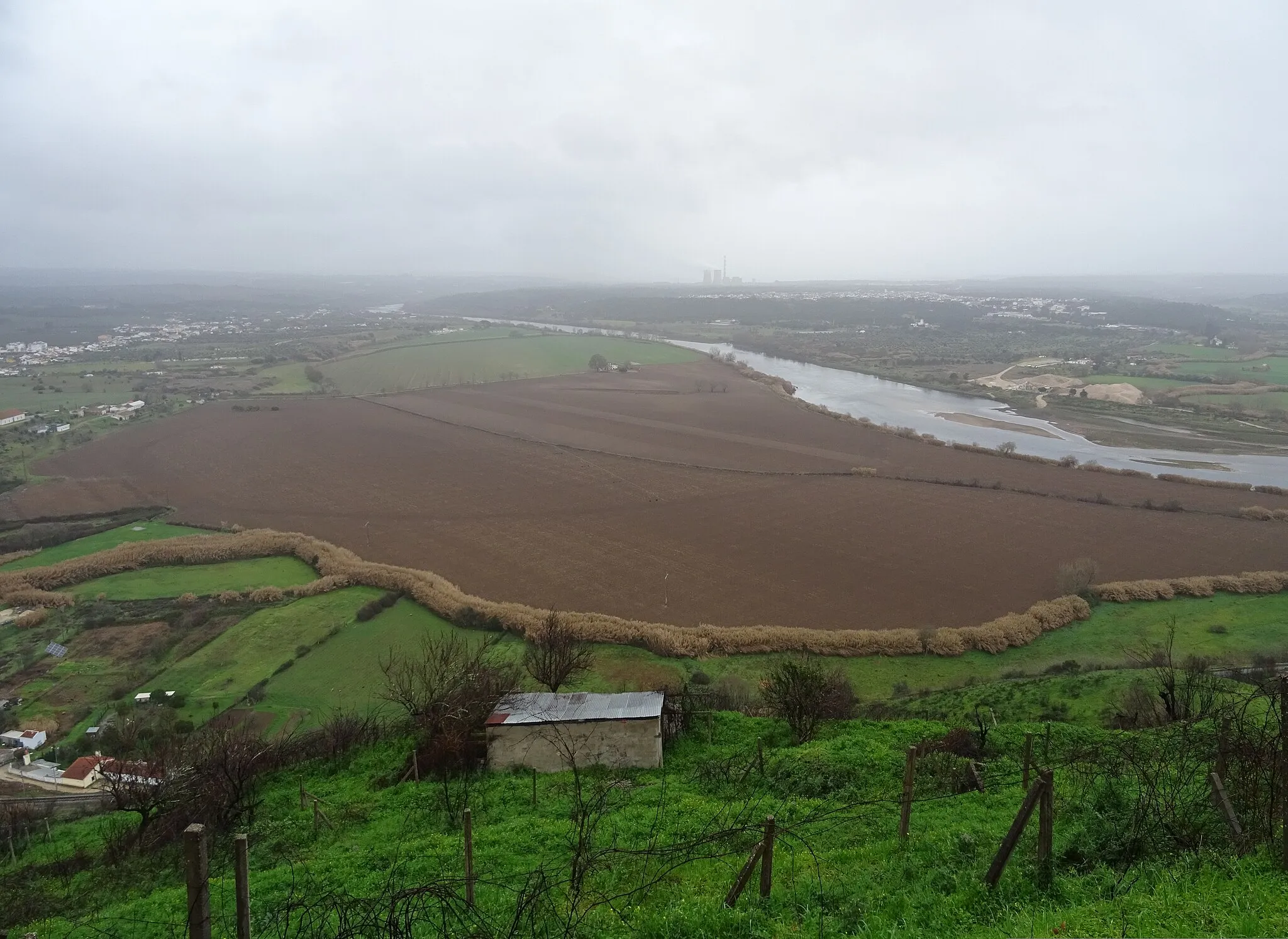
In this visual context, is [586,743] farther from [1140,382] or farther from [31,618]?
[1140,382]

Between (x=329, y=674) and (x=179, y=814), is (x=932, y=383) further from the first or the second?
(x=179, y=814)

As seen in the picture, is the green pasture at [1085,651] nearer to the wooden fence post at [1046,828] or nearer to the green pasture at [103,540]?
the wooden fence post at [1046,828]

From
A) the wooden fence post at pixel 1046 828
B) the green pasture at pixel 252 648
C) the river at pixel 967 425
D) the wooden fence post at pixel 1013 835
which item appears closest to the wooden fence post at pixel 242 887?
the wooden fence post at pixel 1013 835

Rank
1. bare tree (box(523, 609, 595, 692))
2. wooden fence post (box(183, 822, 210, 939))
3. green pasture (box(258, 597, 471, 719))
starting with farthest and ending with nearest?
green pasture (box(258, 597, 471, 719)), bare tree (box(523, 609, 595, 692)), wooden fence post (box(183, 822, 210, 939))

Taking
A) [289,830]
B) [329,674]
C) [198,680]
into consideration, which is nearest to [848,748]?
[289,830]

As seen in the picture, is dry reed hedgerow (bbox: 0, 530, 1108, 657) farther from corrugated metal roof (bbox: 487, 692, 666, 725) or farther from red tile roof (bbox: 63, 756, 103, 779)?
red tile roof (bbox: 63, 756, 103, 779)

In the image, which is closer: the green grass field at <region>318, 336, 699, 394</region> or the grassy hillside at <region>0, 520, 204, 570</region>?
the grassy hillside at <region>0, 520, 204, 570</region>

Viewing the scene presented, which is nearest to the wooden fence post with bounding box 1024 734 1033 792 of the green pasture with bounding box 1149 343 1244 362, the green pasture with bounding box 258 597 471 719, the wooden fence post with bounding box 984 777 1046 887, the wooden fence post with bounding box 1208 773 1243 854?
the wooden fence post with bounding box 1208 773 1243 854
